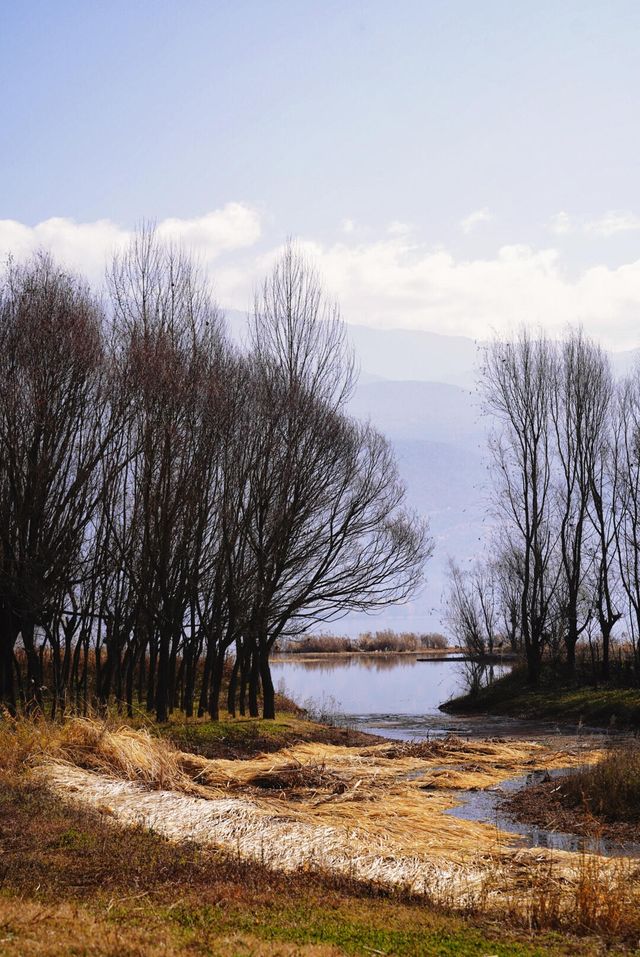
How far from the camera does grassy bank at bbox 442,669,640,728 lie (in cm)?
2791

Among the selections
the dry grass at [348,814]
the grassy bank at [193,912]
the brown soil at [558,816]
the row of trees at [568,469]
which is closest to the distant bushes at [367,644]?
the row of trees at [568,469]

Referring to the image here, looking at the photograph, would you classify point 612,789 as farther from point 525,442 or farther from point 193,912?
point 525,442

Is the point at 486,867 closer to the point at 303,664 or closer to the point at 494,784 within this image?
the point at 494,784

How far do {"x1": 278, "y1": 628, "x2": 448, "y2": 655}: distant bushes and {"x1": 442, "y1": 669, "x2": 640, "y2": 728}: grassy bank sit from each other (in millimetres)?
45085

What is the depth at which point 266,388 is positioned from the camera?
25719 millimetres

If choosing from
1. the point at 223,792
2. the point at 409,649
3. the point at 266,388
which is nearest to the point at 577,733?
the point at 266,388

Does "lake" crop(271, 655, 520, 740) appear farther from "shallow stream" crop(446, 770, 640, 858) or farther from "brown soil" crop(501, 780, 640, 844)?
"brown soil" crop(501, 780, 640, 844)

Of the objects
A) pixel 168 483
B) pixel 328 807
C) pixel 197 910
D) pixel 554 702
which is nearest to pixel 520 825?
pixel 328 807

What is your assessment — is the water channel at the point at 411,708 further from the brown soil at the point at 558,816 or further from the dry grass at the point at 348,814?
the dry grass at the point at 348,814

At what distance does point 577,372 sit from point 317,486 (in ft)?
60.2

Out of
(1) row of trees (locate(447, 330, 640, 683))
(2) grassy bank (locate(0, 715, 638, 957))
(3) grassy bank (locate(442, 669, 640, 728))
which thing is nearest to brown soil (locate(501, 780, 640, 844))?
(2) grassy bank (locate(0, 715, 638, 957))

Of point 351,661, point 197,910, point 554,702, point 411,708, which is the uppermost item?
point 197,910

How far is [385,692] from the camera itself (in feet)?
167

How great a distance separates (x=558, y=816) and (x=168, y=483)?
39.9 feet
